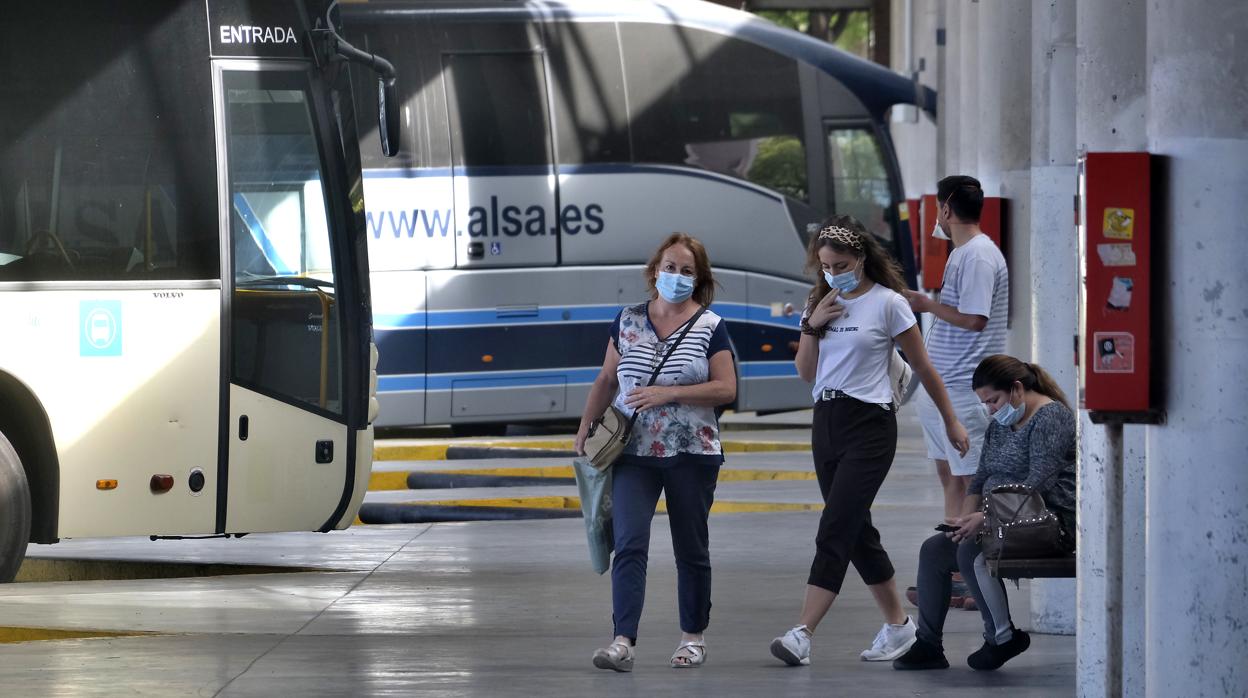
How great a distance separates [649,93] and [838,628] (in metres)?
9.20

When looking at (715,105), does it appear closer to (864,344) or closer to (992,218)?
(992,218)

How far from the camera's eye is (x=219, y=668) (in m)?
7.64

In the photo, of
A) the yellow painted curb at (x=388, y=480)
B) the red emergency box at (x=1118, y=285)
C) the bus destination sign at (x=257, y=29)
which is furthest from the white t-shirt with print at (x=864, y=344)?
the yellow painted curb at (x=388, y=480)

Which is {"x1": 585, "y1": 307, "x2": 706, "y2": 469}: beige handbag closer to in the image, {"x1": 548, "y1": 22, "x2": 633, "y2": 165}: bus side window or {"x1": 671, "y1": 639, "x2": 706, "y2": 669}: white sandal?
{"x1": 671, "y1": 639, "x2": 706, "y2": 669}: white sandal

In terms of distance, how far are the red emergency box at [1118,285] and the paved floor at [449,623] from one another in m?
2.00

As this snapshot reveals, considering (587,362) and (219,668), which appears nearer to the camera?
(219,668)

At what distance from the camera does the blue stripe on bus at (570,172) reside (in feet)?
55.1

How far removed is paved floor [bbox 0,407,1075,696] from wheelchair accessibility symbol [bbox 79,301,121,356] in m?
1.20

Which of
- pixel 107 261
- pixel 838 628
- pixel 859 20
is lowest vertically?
pixel 838 628

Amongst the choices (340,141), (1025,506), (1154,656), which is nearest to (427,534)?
(340,141)

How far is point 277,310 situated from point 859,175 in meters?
8.71

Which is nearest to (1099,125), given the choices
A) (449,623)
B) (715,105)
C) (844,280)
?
(844,280)

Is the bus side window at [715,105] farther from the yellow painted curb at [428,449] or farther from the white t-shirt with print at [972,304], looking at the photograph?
the white t-shirt with print at [972,304]

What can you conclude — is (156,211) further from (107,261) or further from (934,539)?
(934,539)
